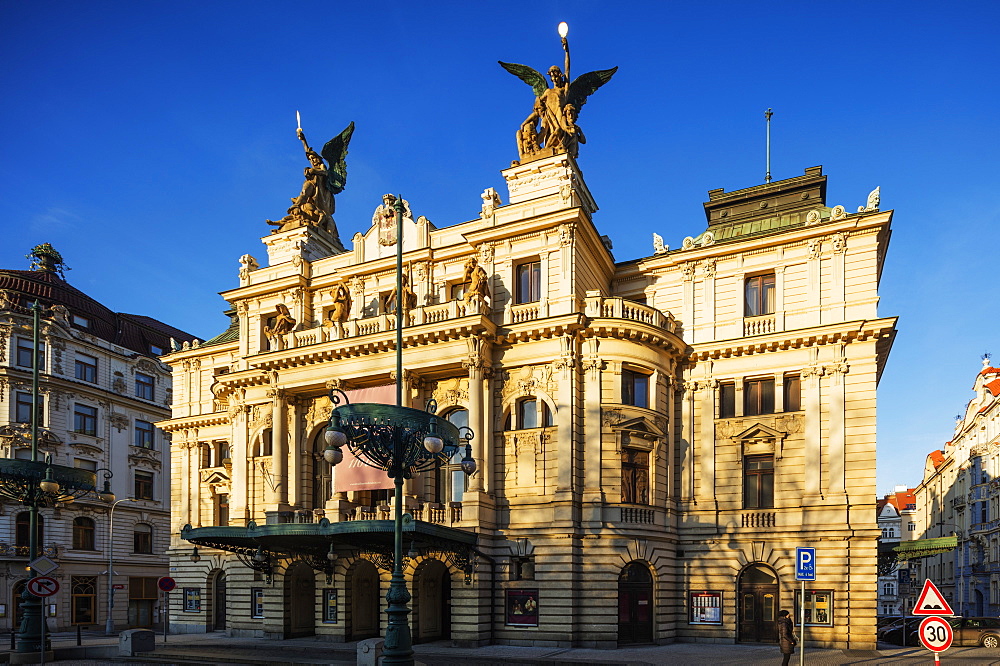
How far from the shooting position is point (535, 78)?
3644cm

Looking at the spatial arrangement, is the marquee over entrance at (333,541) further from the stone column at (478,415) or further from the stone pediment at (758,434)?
the stone pediment at (758,434)

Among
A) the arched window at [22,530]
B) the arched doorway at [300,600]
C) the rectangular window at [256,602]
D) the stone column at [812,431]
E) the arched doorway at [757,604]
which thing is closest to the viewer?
the arched doorway at [757,604]

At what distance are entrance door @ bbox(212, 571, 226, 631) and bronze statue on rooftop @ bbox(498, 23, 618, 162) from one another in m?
27.9

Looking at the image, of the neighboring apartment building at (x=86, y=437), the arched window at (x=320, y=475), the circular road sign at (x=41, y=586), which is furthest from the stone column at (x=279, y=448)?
the neighboring apartment building at (x=86, y=437)

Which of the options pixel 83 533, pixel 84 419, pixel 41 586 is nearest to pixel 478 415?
pixel 41 586

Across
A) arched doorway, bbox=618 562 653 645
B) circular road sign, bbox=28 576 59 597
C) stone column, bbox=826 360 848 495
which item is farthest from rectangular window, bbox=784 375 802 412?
circular road sign, bbox=28 576 59 597

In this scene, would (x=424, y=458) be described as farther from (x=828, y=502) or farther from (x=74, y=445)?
(x=74, y=445)

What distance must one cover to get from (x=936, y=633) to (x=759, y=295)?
2189 centimetres

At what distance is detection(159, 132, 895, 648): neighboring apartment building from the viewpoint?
98.1 ft

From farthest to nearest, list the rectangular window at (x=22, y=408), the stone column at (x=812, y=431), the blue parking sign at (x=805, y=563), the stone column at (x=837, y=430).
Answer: the rectangular window at (x=22, y=408) → the stone column at (x=812, y=431) → the stone column at (x=837, y=430) → the blue parking sign at (x=805, y=563)

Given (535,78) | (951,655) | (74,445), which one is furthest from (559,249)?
(74,445)

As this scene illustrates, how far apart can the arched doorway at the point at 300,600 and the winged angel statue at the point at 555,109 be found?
21.3m

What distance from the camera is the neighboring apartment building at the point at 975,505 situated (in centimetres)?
6562

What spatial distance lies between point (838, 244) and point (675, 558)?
14.5 metres
